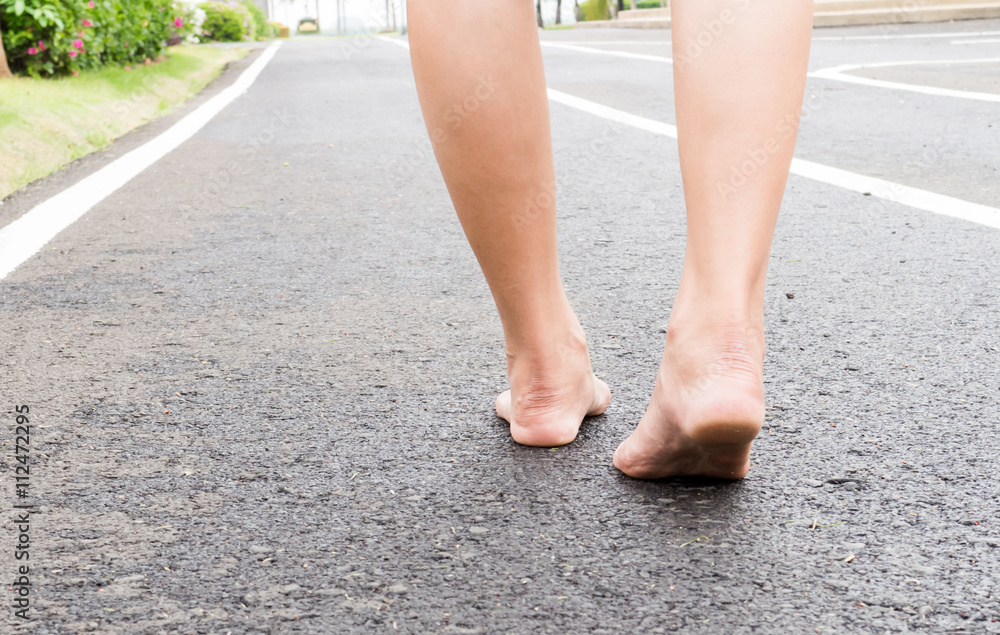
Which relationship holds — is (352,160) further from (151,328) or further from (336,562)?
(336,562)

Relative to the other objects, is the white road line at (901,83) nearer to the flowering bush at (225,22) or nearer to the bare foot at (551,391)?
the bare foot at (551,391)

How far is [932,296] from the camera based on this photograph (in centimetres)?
221

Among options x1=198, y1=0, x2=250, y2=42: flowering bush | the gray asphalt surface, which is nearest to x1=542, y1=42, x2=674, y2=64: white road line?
the gray asphalt surface

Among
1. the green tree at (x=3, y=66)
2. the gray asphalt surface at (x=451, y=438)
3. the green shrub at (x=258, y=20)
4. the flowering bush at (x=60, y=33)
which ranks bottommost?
the gray asphalt surface at (x=451, y=438)

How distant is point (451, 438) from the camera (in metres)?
1.57

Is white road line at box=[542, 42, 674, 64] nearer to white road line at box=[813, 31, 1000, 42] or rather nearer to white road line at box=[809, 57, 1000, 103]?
white road line at box=[809, 57, 1000, 103]

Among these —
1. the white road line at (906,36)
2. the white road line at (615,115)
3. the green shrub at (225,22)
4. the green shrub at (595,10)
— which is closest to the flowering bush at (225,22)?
the green shrub at (225,22)

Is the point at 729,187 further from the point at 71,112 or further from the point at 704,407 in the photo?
the point at 71,112

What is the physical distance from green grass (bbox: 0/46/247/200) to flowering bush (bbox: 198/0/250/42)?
1842 centimetres

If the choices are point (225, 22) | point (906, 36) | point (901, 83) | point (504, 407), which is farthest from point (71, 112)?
point (225, 22)

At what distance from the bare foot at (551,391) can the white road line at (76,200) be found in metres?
1.81

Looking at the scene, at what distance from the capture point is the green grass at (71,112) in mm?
4496

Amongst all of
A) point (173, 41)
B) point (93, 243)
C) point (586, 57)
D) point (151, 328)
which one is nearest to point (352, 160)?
point (93, 243)

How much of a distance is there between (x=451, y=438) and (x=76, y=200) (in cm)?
272
